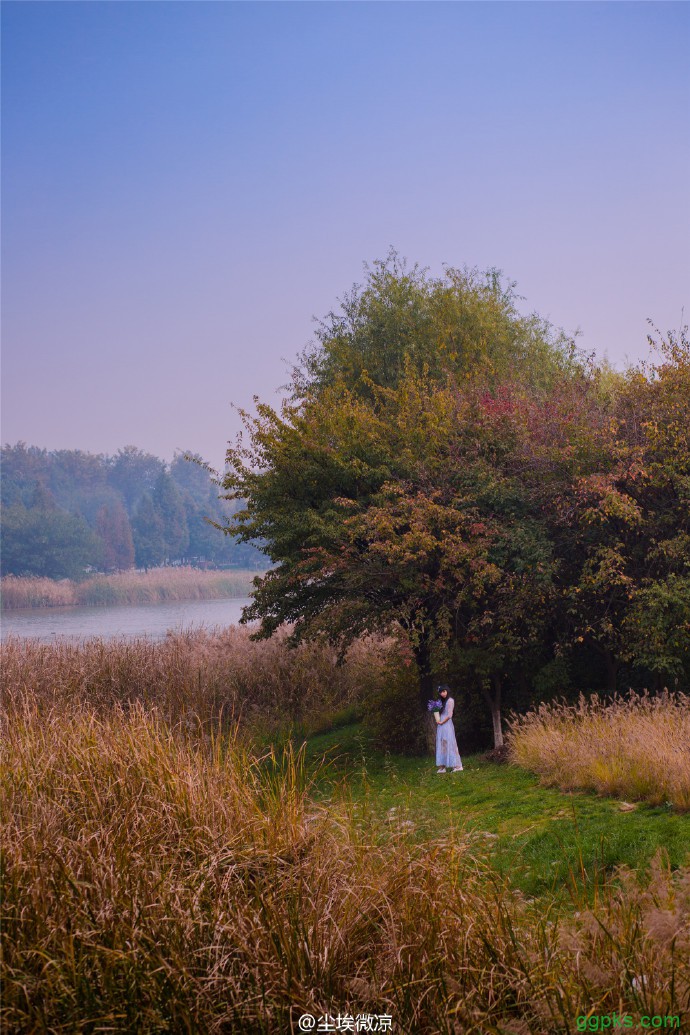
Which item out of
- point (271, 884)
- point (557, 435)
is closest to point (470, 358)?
point (557, 435)

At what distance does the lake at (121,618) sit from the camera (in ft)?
147

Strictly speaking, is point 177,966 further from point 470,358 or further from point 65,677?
point 470,358

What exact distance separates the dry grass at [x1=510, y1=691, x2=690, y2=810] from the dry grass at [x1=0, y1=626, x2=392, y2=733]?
528cm

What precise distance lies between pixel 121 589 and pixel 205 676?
52763 millimetres

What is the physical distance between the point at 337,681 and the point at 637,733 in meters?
11.3

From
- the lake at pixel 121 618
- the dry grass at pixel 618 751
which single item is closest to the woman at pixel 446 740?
the dry grass at pixel 618 751

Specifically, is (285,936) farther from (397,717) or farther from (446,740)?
(397,717)

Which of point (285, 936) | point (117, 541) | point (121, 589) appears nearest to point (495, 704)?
point (285, 936)

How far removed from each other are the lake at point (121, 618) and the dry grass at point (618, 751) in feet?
93.7

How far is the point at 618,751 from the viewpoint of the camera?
11.1 metres

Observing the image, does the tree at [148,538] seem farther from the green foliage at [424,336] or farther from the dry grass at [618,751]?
the dry grass at [618,751]

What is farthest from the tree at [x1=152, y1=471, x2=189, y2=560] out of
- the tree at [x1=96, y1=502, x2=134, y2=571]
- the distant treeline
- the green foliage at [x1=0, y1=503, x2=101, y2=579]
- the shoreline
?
the shoreline

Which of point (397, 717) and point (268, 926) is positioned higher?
point (268, 926)

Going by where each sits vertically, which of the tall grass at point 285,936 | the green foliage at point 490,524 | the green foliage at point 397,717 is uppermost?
the green foliage at point 490,524
